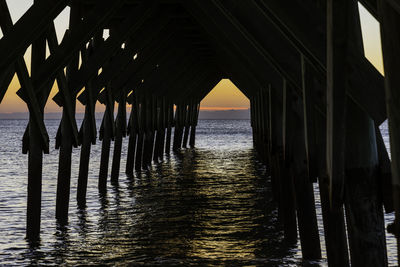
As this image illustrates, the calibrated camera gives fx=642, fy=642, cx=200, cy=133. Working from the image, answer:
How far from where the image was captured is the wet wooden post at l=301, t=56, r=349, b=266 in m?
4.07

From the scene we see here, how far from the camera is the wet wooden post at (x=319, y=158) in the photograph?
4.07 meters

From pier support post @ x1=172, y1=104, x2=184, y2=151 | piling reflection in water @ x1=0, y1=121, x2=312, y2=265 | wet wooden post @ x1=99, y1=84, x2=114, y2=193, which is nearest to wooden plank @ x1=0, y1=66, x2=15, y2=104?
piling reflection in water @ x1=0, y1=121, x2=312, y2=265

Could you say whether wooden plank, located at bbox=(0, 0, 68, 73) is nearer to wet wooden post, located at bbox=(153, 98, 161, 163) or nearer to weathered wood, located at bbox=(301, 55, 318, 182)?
weathered wood, located at bbox=(301, 55, 318, 182)

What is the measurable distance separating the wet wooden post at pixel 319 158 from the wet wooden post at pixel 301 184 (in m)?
1.16

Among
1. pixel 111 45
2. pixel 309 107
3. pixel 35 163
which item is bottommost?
pixel 35 163

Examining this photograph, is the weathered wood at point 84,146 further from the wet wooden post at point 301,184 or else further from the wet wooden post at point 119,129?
the wet wooden post at point 301,184

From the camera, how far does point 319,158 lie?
14.2 ft

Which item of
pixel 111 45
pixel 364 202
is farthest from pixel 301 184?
pixel 111 45

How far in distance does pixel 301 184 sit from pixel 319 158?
5.58 ft

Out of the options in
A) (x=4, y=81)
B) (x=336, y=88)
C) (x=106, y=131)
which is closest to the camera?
(x=336, y=88)

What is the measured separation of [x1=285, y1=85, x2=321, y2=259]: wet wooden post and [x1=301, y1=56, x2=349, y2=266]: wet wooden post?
3.80ft

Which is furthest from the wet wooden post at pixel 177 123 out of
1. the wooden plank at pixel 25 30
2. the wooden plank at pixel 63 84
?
the wooden plank at pixel 25 30

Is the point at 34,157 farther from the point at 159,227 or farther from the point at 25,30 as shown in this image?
the point at 159,227

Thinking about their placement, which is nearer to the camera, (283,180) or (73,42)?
(73,42)
